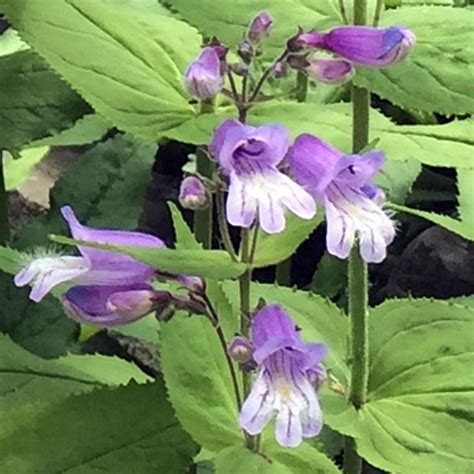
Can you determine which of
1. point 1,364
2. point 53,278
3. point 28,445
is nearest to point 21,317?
point 1,364

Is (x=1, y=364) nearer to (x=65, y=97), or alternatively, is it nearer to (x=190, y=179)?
(x=65, y=97)

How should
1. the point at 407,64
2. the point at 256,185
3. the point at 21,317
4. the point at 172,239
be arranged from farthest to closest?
1. the point at 172,239
2. the point at 21,317
3. the point at 407,64
4. the point at 256,185

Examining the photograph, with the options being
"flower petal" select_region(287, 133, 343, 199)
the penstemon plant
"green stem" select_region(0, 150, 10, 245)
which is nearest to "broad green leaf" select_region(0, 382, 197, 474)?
the penstemon plant

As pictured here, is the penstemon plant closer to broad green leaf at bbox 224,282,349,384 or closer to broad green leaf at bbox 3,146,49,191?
broad green leaf at bbox 224,282,349,384

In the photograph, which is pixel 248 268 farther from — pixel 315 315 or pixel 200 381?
pixel 315 315

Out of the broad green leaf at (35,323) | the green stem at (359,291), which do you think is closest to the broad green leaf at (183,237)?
the green stem at (359,291)

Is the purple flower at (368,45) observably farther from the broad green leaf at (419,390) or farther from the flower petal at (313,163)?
the broad green leaf at (419,390)
